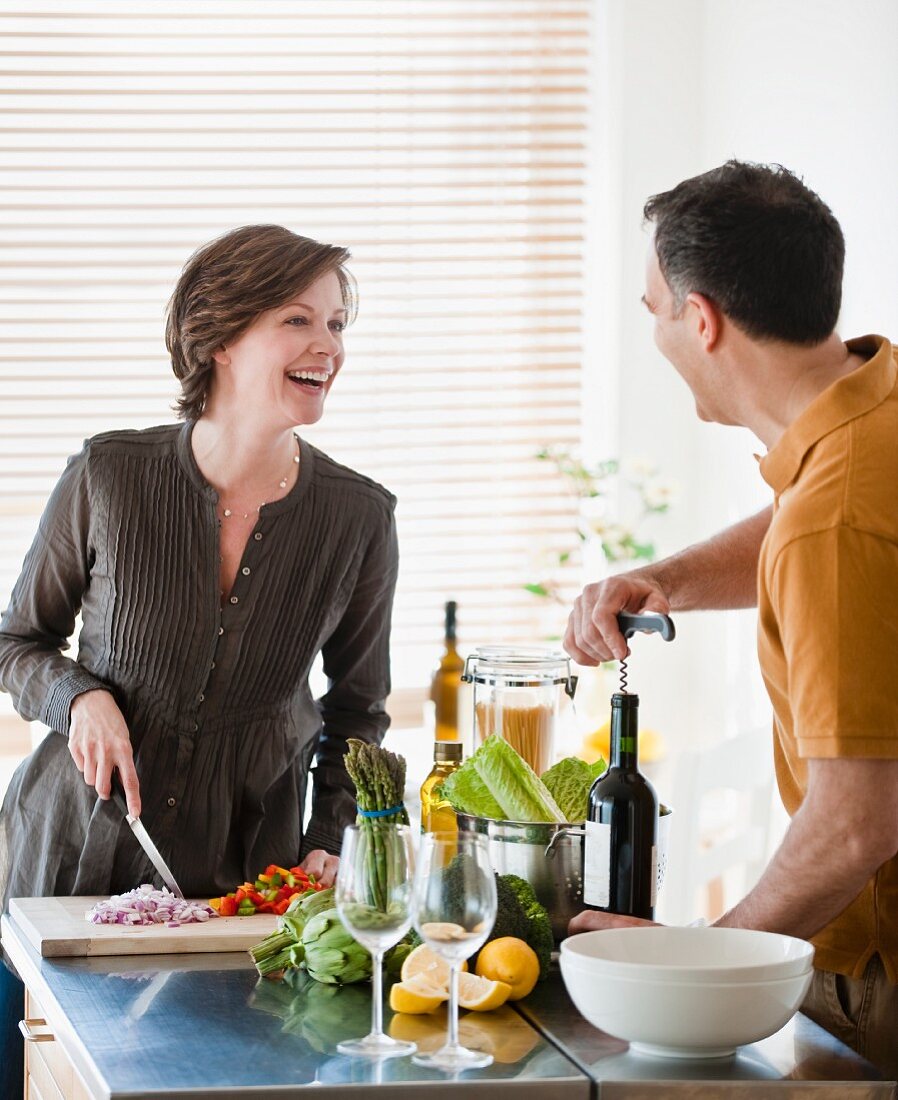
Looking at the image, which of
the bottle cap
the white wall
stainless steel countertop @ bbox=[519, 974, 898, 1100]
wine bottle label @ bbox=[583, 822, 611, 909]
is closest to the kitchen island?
stainless steel countertop @ bbox=[519, 974, 898, 1100]

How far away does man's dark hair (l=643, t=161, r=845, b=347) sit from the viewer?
4.69 feet

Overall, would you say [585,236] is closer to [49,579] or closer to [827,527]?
[49,579]

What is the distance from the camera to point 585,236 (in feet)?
12.4

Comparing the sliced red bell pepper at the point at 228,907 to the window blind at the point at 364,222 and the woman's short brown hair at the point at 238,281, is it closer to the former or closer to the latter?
the woman's short brown hair at the point at 238,281

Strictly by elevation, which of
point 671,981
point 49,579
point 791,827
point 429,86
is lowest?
point 671,981

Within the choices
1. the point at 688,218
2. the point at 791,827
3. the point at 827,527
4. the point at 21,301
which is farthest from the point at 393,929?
the point at 21,301

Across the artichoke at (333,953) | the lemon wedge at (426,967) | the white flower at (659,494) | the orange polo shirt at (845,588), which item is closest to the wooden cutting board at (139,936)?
the artichoke at (333,953)

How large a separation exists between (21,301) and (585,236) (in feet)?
4.85

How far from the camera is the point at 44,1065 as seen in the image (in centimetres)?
155

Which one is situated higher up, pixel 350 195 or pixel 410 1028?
pixel 350 195

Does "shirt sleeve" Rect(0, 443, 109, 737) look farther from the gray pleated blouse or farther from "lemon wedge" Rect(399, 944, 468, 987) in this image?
"lemon wedge" Rect(399, 944, 468, 987)

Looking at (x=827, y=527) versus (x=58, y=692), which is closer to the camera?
(x=827, y=527)

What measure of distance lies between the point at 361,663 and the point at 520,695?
0.52m

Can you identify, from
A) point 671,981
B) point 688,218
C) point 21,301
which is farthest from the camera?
point 21,301
